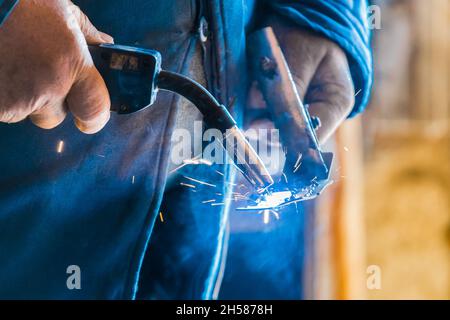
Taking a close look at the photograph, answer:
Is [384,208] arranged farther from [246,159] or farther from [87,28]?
[87,28]

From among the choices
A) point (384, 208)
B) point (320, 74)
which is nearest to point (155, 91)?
point (320, 74)

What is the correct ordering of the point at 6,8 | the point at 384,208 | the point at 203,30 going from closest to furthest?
the point at 6,8, the point at 203,30, the point at 384,208

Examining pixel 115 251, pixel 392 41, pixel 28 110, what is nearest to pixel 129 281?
pixel 115 251

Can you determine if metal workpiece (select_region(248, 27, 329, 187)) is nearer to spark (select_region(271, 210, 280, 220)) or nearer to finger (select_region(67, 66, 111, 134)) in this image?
spark (select_region(271, 210, 280, 220))

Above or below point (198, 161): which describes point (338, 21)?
above

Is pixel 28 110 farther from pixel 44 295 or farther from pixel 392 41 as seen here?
pixel 392 41

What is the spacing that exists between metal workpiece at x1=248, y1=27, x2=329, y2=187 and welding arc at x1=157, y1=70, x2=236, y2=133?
5 centimetres

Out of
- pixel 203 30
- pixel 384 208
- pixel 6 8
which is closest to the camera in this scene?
pixel 6 8

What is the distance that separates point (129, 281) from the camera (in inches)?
16.3

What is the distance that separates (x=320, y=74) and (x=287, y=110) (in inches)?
2.2

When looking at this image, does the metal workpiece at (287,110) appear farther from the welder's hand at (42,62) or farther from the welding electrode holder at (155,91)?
the welder's hand at (42,62)

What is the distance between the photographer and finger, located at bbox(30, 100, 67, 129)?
305mm

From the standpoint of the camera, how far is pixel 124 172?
39 centimetres

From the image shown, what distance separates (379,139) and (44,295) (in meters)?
0.58
